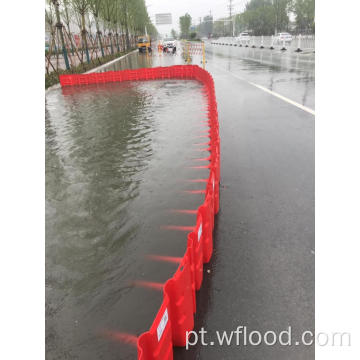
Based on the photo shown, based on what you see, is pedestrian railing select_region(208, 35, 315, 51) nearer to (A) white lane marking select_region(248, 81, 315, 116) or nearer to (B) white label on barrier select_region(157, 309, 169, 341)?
(A) white lane marking select_region(248, 81, 315, 116)

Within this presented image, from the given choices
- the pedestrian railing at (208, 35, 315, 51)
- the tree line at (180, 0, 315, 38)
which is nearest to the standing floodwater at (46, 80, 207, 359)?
the pedestrian railing at (208, 35, 315, 51)

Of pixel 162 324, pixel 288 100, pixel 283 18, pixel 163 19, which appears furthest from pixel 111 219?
pixel 163 19

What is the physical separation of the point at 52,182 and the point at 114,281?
11.5ft

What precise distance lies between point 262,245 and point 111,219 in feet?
7.96

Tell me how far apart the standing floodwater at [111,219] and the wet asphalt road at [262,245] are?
144mm

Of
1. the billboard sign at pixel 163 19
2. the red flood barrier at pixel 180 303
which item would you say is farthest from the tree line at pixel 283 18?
the red flood barrier at pixel 180 303

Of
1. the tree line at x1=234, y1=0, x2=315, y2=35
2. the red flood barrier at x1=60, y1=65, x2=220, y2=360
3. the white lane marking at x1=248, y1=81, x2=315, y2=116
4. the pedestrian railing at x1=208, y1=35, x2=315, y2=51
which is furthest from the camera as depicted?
the tree line at x1=234, y1=0, x2=315, y2=35

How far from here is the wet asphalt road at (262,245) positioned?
2943mm

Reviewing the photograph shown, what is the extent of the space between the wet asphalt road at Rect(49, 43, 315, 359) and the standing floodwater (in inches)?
5.7

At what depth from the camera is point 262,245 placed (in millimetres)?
4023

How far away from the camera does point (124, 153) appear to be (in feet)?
25.3

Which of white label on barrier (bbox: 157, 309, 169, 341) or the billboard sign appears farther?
the billboard sign

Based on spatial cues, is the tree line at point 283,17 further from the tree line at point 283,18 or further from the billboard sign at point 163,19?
the billboard sign at point 163,19

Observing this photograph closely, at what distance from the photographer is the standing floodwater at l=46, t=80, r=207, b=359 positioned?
316 centimetres
